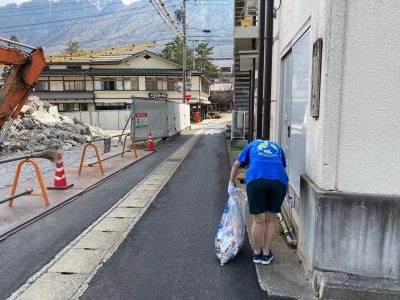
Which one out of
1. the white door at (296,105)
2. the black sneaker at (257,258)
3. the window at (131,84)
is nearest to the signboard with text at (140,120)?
the white door at (296,105)

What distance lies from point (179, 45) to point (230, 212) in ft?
193

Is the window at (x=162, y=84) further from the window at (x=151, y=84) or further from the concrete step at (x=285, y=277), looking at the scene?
the concrete step at (x=285, y=277)

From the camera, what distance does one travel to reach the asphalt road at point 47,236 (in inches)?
159

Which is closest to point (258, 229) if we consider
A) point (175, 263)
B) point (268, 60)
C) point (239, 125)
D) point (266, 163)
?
point (266, 163)

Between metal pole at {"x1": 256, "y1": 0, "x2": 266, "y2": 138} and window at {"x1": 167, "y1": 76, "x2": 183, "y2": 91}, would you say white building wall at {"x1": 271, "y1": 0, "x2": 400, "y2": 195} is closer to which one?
metal pole at {"x1": 256, "y1": 0, "x2": 266, "y2": 138}

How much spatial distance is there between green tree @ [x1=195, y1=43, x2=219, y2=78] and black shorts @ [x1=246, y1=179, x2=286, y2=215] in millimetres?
60973

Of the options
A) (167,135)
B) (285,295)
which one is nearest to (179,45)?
(167,135)

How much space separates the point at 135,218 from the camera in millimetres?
5980

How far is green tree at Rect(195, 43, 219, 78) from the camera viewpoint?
63719 mm

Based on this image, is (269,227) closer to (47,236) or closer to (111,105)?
(47,236)

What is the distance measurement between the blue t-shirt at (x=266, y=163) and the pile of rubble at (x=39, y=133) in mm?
13621

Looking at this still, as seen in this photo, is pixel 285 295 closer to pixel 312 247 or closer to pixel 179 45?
pixel 312 247

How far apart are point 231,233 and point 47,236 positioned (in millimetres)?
2921

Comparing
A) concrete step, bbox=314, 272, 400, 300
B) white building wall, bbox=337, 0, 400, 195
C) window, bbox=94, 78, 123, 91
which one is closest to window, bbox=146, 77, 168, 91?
window, bbox=94, 78, 123, 91
